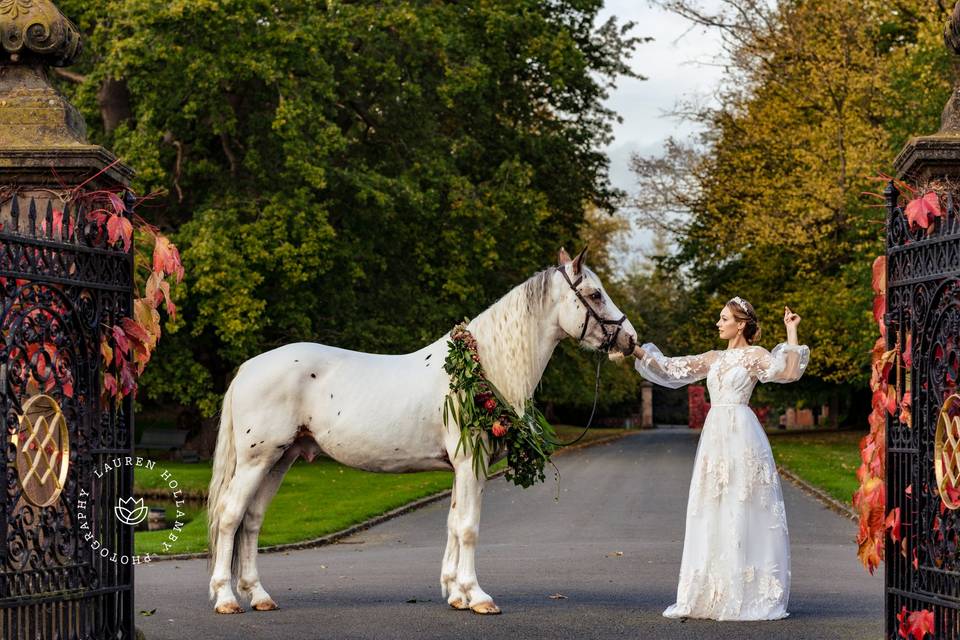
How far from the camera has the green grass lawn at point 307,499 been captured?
648 inches

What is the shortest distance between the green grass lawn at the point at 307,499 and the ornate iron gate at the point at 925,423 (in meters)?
9.61

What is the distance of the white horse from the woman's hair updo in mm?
789

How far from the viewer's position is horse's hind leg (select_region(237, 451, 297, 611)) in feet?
31.9

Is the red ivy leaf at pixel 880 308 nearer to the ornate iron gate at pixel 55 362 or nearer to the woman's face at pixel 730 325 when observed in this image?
the woman's face at pixel 730 325

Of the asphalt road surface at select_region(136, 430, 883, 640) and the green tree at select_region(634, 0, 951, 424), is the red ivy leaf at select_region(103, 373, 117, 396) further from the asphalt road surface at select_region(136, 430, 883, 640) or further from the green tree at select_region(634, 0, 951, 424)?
the green tree at select_region(634, 0, 951, 424)

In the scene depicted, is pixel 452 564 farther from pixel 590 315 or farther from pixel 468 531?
pixel 590 315

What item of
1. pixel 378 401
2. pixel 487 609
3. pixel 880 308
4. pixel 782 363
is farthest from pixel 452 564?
pixel 880 308

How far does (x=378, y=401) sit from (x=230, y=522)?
4.74 feet

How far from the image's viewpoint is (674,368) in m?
9.94

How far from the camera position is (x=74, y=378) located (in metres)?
6.91

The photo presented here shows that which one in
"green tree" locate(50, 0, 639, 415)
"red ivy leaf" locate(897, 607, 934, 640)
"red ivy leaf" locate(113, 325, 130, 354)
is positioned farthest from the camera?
"green tree" locate(50, 0, 639, 415)

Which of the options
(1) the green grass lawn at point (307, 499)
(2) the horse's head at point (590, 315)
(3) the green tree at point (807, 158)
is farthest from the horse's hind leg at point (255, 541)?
(3) the green tree at point (807, 158)

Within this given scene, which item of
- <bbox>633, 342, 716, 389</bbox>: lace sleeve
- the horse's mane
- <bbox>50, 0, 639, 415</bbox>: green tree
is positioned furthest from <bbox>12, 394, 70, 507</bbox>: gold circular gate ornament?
<bbox>50, 0, 639, 415</bbox>: green tree

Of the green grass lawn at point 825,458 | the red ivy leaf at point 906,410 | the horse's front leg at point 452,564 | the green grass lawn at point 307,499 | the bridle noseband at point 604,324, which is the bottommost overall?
the green grass lawn at point 307,499
